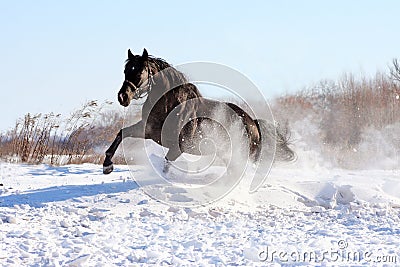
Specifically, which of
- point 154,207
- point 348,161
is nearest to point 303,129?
point 348,161

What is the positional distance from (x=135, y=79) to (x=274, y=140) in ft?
10.9

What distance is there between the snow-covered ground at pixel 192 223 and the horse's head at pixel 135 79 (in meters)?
1.28

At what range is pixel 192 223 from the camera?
21.3ft

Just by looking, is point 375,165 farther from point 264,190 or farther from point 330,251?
point 330,251

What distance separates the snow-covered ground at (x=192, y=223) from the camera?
4766 millimetres

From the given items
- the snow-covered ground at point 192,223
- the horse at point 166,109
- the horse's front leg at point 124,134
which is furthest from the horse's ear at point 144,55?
the snow-covered ground at point 192,223

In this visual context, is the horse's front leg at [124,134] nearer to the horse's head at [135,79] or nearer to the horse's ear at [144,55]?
the horse's head at [135,79]

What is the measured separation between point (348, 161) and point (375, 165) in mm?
800

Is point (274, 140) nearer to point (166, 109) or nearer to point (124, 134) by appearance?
point (166, 109)

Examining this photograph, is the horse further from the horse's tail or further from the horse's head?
the horse's tail

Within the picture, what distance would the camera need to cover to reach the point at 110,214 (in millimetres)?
6785

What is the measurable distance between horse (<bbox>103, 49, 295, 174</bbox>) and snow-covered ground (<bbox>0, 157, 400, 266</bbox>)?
772mm

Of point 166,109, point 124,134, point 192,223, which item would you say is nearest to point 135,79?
point 166,109

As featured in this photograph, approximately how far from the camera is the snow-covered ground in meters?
4.77
